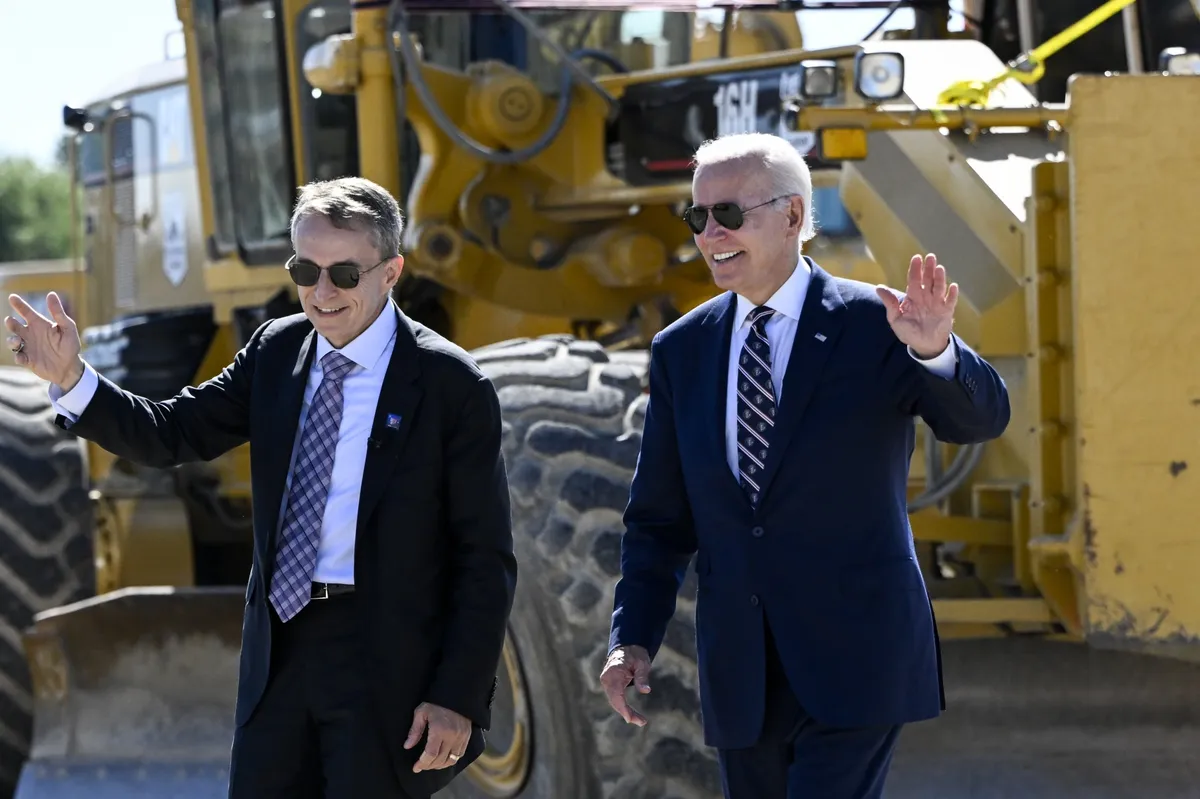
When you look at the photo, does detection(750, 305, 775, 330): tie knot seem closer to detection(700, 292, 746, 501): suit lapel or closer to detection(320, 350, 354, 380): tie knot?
detection(700, 292, 746, 501): suit lapel

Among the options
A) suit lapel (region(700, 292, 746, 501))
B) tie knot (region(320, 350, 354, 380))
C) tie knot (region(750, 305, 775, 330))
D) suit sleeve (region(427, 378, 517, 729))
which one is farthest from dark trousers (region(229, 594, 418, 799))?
tie knot (region(750, 305, 775, 330))

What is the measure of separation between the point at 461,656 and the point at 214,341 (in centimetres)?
534

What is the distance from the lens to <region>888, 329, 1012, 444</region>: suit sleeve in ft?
10.1

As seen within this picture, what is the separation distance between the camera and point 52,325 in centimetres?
345

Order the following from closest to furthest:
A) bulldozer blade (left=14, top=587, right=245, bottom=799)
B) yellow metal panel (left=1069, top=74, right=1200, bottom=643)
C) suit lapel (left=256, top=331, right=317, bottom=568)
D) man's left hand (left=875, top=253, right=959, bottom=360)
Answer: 1. man's left hand (left=875, top=253, right=959, bottom=360)
2. suit lapel (left=256, top=331, right=317, bottom=568)
3. yellow metal panel (left=1069, top=74, right=1200, bottom=643)
4. bulldozer blade (left=14, top=587, right=245, bottom=799)

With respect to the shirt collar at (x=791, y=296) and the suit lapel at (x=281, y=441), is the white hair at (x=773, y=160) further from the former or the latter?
the suit lapel at (x=281, y=441)

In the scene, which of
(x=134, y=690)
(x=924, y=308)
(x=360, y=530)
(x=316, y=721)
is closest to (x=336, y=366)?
(x=360, y=530)

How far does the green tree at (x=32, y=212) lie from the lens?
55.4 m

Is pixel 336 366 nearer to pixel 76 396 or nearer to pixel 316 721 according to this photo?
pixel 76 396

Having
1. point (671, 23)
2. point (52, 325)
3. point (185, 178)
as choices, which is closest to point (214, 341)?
point (185, 178)

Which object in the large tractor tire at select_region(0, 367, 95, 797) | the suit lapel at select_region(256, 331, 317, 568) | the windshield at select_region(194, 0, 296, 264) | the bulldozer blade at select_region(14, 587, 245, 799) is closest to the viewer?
the suit lapel at select_region(256, 331, 317, 568)

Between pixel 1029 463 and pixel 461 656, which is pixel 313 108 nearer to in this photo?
pixel 1029 463

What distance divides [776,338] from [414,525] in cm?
72

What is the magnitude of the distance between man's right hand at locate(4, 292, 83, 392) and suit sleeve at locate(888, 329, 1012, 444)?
4.80 ft
